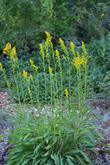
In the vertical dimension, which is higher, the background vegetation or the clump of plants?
the background vegetation

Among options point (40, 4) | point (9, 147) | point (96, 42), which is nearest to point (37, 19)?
point (40, 4)

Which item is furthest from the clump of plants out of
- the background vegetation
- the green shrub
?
the background vegetation

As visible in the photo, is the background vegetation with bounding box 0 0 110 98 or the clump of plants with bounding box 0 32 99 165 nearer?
the clump of plants with bounding box 0 32 99 165

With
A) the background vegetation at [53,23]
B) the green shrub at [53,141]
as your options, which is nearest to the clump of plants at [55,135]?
the green shrub at [53,141]

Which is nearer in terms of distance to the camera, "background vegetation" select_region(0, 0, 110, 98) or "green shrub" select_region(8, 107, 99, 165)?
"green shrub" select_region(8, 107, 99, 165)

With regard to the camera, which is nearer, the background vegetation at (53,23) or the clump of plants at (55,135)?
the clump of plants at (55,135)

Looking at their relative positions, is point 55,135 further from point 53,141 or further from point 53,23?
point 53,23

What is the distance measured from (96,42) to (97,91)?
5.78 ft

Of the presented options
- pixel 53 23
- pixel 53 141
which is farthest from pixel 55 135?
pixel 53 23

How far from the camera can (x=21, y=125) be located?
4.05 m

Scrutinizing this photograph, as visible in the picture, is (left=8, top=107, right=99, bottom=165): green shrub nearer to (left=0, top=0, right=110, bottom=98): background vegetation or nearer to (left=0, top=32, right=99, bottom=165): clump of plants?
(left=0, top=32, right=99, bottom=165): clump of plants

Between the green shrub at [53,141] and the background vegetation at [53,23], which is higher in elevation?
the background vegetation at [53,23]

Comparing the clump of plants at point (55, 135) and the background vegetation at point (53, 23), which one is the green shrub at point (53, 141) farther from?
the background vegetation at point (53, 23)

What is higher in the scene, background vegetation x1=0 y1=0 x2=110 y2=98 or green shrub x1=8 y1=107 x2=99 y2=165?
background vegetation x1=0 y1=0 x2=110 y2=98
